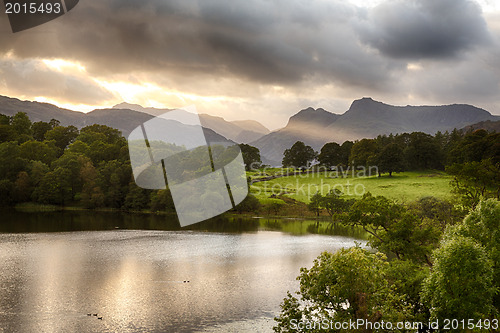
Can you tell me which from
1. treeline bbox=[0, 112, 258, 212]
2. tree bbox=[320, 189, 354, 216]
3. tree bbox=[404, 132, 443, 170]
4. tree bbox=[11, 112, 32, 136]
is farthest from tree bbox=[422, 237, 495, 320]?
tree bbox=[11, 112, 32, 136]

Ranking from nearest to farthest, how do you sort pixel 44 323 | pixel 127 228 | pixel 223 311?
pixel 44 323 → pixel 223 311 → pixel 127 228

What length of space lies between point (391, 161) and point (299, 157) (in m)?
43.3

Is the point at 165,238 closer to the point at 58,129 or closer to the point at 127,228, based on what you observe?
the point at 127,228

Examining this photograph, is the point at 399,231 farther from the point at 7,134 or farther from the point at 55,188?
the point at 7,134

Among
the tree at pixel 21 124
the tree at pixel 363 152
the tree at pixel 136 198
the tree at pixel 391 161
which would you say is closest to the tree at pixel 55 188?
the tree at pixel 136 198

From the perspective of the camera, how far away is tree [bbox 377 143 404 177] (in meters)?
97.2

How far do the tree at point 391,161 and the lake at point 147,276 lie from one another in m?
42.2

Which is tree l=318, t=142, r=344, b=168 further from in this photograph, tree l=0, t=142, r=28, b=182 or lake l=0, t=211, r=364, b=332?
tree l=0, t=142, r=28, b=182

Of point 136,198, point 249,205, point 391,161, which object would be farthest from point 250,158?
point 136,198

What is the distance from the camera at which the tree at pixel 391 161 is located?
319 ft

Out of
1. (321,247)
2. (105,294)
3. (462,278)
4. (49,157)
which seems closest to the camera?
(462,278)

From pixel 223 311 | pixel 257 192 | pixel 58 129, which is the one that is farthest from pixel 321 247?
pixel 58 129

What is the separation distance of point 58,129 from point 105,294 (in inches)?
4560

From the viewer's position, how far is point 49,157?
10162cm
